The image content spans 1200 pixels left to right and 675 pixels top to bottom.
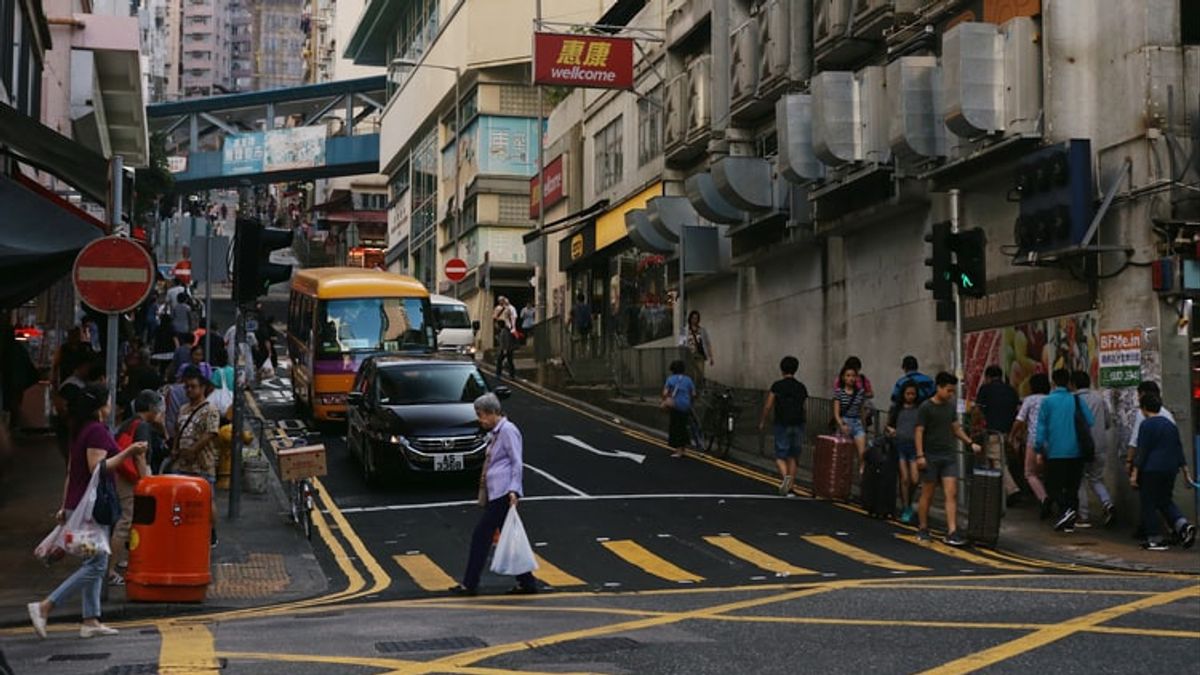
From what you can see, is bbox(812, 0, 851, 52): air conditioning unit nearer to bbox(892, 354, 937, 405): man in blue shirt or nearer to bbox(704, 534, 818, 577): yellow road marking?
bbox(892, 354, 937, 405): man in blue shirt

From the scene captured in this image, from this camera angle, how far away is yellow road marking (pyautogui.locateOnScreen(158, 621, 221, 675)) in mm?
9047

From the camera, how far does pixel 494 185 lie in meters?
60.8

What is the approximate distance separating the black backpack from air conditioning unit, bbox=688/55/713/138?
25064mm

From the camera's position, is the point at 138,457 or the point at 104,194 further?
the point at 104,194

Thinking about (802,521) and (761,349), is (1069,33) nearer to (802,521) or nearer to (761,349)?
(802,521)

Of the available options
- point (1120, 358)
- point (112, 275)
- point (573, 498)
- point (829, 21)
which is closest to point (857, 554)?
point (1120, 358)

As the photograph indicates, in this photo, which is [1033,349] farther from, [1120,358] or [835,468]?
[835,468]

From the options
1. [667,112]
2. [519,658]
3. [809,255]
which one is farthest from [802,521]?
Answer: [667,112]

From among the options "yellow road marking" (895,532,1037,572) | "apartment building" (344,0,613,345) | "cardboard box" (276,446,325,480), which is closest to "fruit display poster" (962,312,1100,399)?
"yellow road marking" (895,532,1037,572)

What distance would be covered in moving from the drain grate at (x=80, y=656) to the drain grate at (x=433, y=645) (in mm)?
1751

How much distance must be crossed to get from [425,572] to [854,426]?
7.73 m

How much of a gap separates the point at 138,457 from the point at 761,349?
21.8m

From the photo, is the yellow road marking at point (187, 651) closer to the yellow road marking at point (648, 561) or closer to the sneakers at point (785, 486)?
the yellow road marking at point (648, 561)

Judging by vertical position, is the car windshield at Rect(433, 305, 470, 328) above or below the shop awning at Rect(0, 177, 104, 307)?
above
